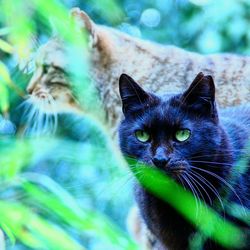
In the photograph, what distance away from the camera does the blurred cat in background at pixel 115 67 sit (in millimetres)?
2148

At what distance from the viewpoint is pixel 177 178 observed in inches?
55.7

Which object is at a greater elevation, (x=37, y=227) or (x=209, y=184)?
(x=209, y=184)

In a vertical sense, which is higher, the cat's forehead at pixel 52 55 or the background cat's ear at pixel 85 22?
the background cat's ear at pixel 85 22

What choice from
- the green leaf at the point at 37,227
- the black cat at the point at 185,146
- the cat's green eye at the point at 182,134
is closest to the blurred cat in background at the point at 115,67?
the black cat at the point at 185,146

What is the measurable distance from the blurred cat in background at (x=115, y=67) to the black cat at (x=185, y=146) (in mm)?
594

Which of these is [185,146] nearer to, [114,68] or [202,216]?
[202,216]

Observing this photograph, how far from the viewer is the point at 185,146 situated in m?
1.41

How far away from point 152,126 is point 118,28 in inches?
45.5

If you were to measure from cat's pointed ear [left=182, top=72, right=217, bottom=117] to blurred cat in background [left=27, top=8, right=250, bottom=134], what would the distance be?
0.67m

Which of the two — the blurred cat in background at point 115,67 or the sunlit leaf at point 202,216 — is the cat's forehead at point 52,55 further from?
the sunlit leaf at point 202,216

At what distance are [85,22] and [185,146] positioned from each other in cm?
91

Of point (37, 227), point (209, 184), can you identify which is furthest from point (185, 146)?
point (37, 227)

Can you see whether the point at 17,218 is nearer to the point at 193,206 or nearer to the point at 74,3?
the point at 193,206

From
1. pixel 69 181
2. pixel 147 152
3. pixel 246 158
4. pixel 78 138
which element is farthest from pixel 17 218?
pixel 78 138
